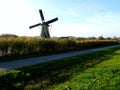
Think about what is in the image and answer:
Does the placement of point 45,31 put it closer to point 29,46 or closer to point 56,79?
point 29,46

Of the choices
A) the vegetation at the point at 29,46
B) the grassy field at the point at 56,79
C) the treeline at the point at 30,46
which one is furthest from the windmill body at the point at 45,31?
the grassy field at the point at 56,79

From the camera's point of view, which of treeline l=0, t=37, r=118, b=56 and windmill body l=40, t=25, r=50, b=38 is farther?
windmill body l=40, t=25, r=50, b=38

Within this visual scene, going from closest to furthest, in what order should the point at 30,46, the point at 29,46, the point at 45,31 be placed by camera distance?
the point at 29,46, the point at 30,46, the point at 45,31

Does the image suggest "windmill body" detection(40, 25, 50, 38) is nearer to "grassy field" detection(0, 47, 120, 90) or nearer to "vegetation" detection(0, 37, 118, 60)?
"vegetation" detection(0, 37, 118, 60)

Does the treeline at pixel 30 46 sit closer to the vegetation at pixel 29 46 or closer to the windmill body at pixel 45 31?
the vegetation at pixel 29 46

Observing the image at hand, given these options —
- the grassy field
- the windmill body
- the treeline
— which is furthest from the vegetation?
the windmill body

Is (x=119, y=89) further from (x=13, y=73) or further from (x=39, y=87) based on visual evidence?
(x=13, y=73)

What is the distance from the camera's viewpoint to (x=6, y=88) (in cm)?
1267

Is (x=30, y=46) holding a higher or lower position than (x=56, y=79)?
higher

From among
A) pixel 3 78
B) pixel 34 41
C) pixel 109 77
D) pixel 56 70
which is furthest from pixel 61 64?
pixel 34 41

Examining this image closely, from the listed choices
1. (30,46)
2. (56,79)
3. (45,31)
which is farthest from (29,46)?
(45,31)

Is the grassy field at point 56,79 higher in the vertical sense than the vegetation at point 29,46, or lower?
lower

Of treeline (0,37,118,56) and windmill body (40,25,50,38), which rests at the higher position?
windmill body (40,25,50,38)

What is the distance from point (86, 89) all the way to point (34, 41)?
56.9ft
